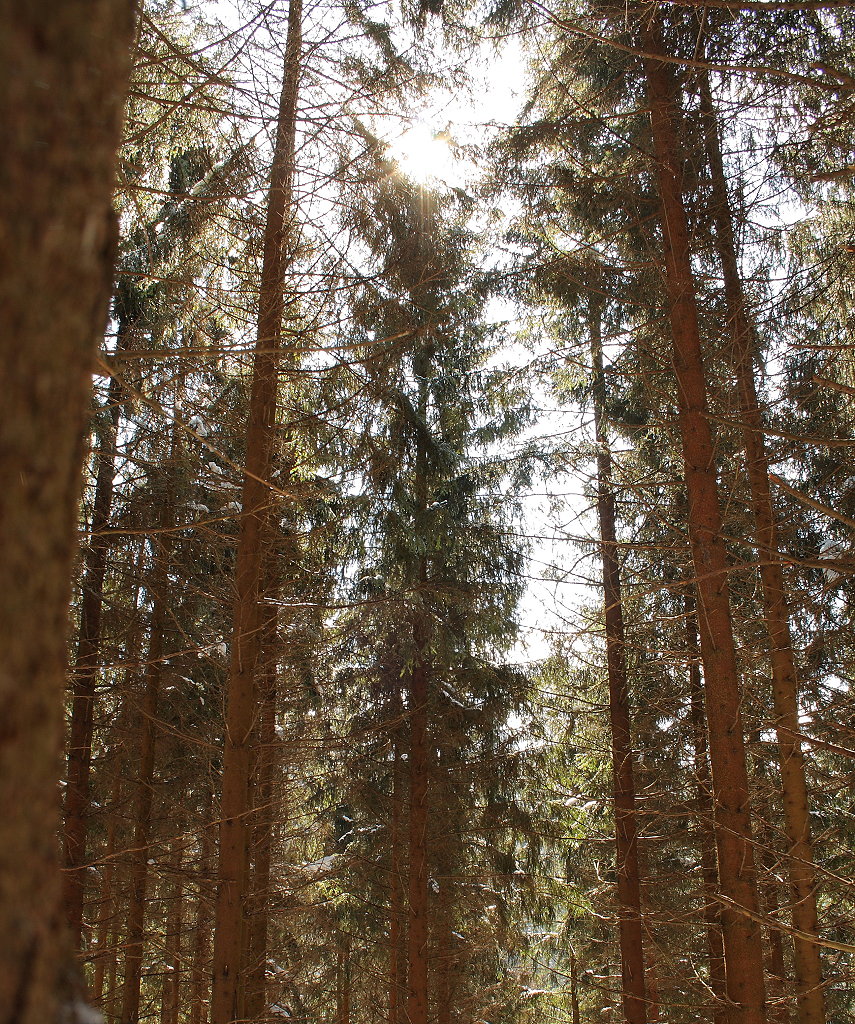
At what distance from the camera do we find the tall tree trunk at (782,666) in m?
6.45

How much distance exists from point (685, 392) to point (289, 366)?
318cm

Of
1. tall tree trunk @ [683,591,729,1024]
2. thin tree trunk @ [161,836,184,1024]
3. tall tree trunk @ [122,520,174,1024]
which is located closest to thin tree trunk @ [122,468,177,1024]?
tall tree trunk @ [122,520,174,1024]

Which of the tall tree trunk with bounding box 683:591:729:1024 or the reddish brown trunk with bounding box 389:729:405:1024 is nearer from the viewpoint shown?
the tall tree trunk with bounding box 683:591:729:1024

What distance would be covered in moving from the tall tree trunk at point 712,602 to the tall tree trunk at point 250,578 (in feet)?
9.14

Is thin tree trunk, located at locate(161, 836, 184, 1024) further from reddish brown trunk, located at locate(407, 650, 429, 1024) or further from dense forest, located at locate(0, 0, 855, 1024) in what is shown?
reddish brown trunk, located at locate(407, 650, 429, 1024)

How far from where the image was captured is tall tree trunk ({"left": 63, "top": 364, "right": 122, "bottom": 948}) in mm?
7781

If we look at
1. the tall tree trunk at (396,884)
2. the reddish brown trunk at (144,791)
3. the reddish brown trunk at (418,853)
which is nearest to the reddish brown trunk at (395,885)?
the tall tree trunk at (396,884)

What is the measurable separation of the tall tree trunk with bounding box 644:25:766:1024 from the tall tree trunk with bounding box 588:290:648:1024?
263 cm

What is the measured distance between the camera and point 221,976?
16.5 ft

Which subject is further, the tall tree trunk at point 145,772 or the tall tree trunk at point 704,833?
the tall tree trunk at point 704,833

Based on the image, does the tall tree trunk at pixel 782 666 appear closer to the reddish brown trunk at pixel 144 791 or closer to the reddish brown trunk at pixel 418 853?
the reddish brown trunk at pixel 418 853

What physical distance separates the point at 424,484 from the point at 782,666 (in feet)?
18.3

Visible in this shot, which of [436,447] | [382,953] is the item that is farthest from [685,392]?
[382,953]

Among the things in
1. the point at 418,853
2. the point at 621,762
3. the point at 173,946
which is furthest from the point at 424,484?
the point at 173,946
